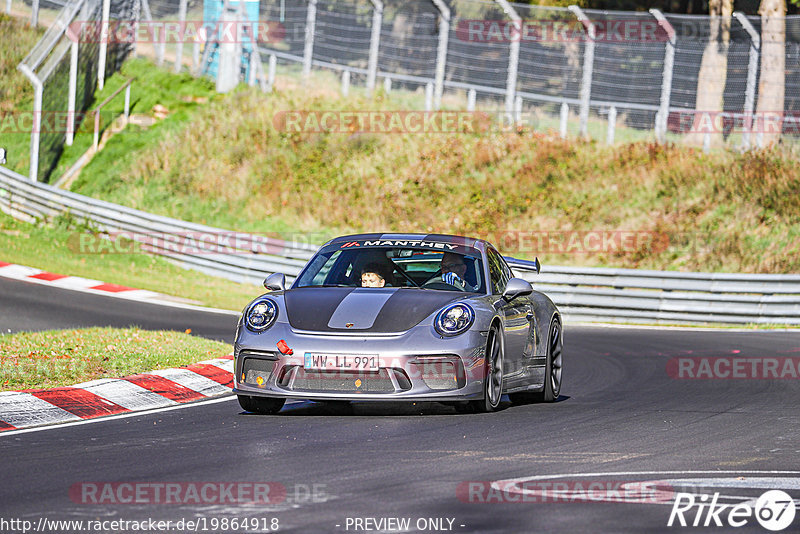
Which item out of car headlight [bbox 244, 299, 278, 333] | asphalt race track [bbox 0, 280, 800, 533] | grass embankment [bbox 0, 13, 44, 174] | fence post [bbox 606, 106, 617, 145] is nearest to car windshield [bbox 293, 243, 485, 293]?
car headlight [bbox 244, 299, 278, 333]

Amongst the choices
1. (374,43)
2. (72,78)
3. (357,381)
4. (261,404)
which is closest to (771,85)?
(374,43)

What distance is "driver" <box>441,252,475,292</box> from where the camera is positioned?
1009cm

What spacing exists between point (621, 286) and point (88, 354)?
11821mm

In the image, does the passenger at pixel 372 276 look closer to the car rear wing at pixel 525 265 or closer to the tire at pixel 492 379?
the tire at pixel 492 379

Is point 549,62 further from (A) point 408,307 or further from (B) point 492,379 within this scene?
(A) point 408,307

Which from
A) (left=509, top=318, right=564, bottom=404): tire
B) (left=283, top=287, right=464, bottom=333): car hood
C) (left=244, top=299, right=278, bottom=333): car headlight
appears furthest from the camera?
(left=509, top=318, right=564, bottom=404): tire

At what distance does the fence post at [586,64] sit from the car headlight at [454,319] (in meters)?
18.7

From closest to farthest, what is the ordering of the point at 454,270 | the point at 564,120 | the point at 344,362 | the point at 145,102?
the point at 344,362
the point at 454,270
the point at 564,120
the point at 145,102

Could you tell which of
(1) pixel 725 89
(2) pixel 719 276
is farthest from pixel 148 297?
(1) pixel 725 89

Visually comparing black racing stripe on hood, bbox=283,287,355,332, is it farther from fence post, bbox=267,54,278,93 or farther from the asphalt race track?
fence post, bbox=267,54,278,93

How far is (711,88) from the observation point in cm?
2727

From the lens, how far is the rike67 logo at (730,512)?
18.1ft

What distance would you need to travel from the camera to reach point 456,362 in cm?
895

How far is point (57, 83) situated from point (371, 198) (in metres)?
7.95
